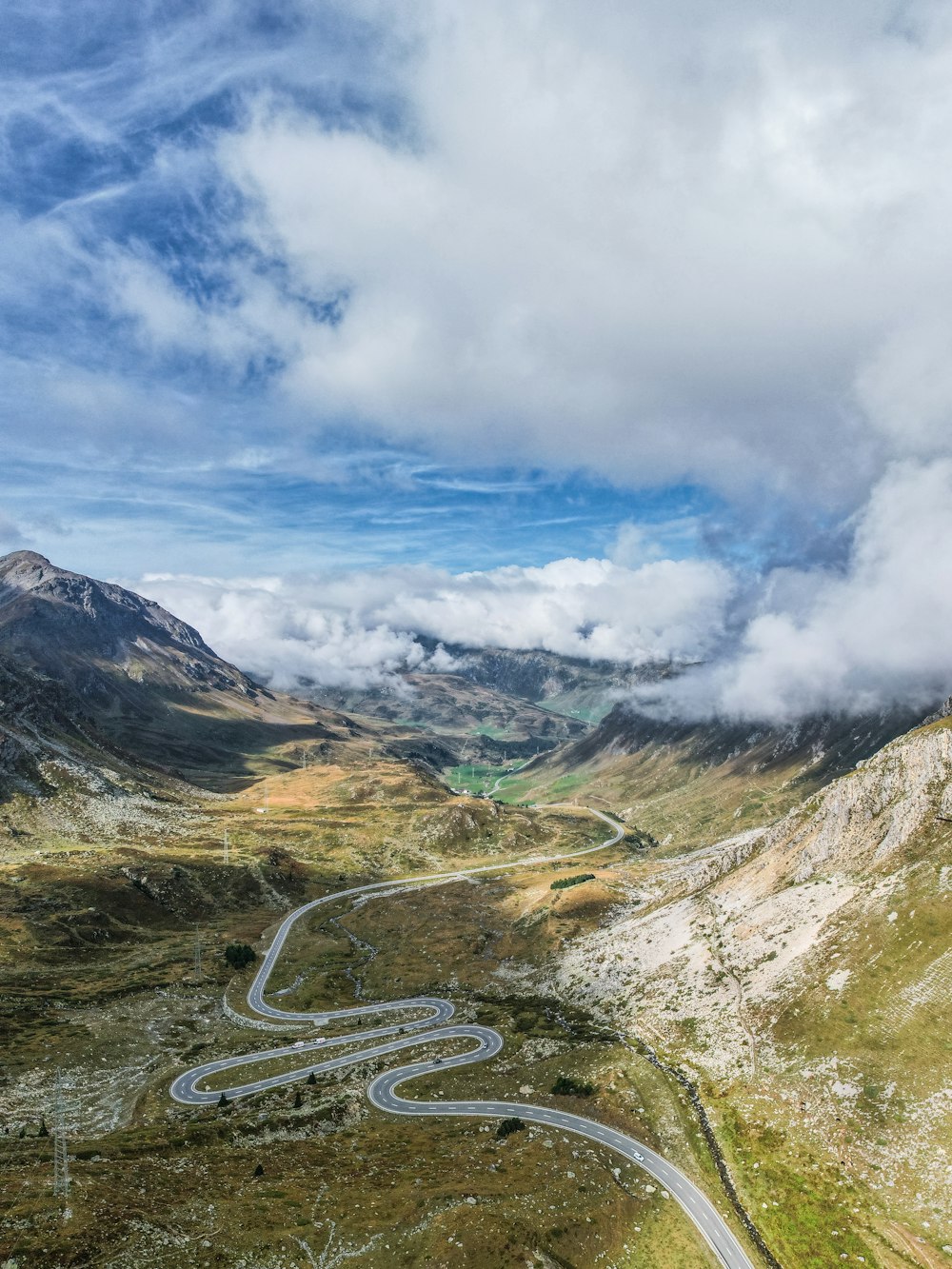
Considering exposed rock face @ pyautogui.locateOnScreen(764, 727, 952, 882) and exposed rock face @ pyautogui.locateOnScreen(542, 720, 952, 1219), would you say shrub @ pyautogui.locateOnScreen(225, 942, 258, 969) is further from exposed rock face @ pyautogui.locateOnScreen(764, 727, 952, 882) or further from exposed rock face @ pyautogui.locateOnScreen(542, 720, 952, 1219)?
exposed rock face @ pyautogui.locateOnScreen(764, 727, 952, 882)

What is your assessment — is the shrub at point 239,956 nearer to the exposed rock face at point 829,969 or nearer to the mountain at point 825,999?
the exposed rock face at point 829,969

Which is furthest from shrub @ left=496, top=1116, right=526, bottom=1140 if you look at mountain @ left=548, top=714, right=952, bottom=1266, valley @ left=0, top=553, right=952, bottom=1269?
mountain @ left=548, top=714, right=952, bottom=1266

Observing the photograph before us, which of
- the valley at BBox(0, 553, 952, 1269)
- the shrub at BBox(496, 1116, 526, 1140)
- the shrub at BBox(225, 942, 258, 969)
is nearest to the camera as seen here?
the valley at BBox(0, 553, 952, 1269)

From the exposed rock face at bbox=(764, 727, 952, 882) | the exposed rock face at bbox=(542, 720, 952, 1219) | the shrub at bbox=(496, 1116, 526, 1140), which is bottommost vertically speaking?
the shrub at bbox=(496, 1116, 526, 1140)

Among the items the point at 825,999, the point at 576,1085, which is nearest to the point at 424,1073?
the point at 576,1085

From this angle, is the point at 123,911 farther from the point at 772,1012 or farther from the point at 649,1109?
the point at 772,1012

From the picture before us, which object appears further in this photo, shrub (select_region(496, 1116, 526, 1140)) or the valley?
shrub (select_region(496, 1116, 526, 1140))

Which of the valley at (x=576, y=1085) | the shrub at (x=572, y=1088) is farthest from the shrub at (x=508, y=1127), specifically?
the shrub at (x=572, y=1088)

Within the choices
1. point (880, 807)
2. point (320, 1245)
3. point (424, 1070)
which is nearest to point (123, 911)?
point (424, 1070)

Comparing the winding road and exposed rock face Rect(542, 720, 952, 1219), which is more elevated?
exposed rock face Rect(542, 720, 952, 1219)
